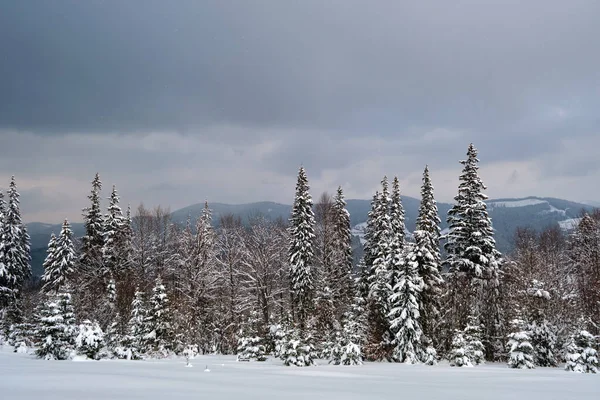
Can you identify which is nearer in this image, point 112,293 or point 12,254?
point 112,293

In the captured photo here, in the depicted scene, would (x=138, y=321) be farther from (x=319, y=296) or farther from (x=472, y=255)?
(x=472, y=255)

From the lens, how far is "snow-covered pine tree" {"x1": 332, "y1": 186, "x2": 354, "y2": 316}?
42.6 meters

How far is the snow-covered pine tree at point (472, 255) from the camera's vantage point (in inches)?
1329

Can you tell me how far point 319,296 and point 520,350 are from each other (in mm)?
16884

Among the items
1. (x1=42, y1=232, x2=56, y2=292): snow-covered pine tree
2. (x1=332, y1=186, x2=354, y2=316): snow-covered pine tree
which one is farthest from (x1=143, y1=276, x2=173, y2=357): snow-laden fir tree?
(x1=42, y1=232, x2=56, y2=292): snow-covered pine tree

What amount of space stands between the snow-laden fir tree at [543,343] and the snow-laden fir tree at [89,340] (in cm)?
2754

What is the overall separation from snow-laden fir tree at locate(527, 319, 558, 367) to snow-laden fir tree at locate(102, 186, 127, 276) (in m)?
35.3

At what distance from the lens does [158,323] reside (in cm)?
3247

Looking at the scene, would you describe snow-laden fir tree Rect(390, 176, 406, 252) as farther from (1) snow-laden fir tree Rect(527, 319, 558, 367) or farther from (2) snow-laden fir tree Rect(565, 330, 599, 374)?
(2) snow-laden fir tree Rect(565, 330, 599, 374)

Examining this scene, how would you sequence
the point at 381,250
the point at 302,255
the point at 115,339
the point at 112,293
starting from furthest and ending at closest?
the point at 302,255 → the point at 381,250 → the point at 112,293 → the point at 115,339

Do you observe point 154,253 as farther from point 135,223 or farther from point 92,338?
point 92,338

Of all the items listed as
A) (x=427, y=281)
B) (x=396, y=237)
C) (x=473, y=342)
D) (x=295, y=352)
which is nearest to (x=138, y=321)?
(x=295, y=352)

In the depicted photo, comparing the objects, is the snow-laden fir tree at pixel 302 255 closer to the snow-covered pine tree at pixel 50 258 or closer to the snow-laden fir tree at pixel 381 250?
the snow-laden fir tree at pixel 381 250

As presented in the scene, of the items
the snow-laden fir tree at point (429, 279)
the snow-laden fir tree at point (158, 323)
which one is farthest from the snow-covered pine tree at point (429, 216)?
the snow-laden fir tree at point (158, 323)
